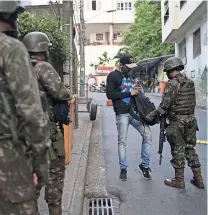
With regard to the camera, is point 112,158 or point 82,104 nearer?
point 112,158

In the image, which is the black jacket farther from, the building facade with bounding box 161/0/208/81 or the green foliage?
the building facade with bounding box 161/0/208/81

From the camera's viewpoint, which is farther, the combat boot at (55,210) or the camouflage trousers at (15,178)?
the combat boot at (55,210)

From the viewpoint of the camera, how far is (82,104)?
1659 cm

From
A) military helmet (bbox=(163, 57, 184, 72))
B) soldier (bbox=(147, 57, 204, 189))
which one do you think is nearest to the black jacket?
soldier (bbox=(147, 57, 204, 189))

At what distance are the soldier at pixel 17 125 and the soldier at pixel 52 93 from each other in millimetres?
927

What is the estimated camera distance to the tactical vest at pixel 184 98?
4.62 metres

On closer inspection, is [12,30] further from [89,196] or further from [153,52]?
[153,52]

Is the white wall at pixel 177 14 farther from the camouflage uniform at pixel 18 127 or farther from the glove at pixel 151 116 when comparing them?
the camouflage uniform at pixel 18 127

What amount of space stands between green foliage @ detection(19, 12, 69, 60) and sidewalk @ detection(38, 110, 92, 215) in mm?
1890

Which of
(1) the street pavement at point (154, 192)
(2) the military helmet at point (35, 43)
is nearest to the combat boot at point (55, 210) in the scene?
(1) the street pavement at point (154, 192)

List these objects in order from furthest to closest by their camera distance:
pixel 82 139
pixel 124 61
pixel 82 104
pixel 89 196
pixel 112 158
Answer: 1. pixel 82 104
2. pixel 82 139
3. pixel 112 158
4. pixel 124 61
5. pixel 89 196

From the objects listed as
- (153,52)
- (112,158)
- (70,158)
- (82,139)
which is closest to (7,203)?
(70,158)

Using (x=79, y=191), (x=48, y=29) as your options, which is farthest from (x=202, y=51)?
(x=79, y=191)

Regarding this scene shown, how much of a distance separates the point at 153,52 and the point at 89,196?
97.5 feet
